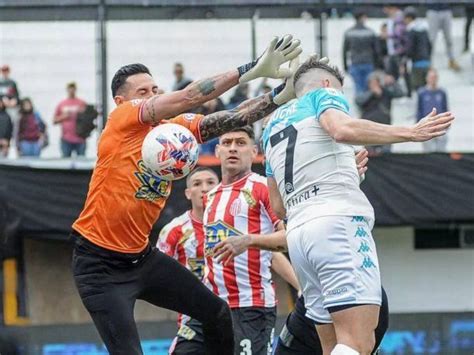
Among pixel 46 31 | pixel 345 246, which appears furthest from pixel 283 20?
pixel 345 246

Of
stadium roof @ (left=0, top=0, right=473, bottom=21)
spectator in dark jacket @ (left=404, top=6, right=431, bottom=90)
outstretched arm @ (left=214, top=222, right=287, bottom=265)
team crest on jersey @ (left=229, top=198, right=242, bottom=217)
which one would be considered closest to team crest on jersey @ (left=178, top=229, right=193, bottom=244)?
team crest on jersey @ (left=229, top=198, right=242, bottom=217)

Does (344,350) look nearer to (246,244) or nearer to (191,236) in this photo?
(246,244)

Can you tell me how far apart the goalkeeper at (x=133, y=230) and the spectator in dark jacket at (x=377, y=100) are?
8061mm

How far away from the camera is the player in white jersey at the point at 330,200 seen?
691 centimetres

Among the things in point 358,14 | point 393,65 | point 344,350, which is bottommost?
point 344,350

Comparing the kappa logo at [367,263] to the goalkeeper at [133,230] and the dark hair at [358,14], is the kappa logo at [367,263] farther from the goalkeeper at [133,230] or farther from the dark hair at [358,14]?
the dark hair at [358,14]

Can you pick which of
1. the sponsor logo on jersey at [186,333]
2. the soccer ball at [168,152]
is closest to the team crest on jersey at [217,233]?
the sponsor logo on jersey at [186,333]

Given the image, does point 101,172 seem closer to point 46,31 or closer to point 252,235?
point 252,235

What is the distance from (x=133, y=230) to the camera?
26.1 ft

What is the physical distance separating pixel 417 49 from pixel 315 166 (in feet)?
32.8

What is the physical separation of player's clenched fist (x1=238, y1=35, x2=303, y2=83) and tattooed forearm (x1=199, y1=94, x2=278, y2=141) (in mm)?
406

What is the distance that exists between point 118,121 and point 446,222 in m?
8.81

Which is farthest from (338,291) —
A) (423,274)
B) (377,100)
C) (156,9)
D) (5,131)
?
(423,274)

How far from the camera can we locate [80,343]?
1436cm
